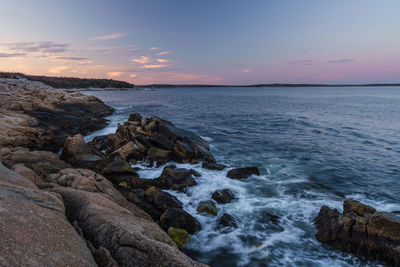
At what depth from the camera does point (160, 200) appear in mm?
11094

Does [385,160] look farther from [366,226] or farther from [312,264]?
[312,264]

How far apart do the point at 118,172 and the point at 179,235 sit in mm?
6666

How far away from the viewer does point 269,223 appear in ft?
35.8

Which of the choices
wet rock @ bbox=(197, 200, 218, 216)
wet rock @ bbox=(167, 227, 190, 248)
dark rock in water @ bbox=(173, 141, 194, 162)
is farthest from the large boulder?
dark rock in water @ bbox=(173, 141, 194, 162)

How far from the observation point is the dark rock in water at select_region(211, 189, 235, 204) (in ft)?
41.5

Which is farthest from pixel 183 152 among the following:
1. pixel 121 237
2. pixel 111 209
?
pixel 121 237

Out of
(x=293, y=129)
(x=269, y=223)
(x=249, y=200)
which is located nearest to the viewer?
(x=269, y=223)

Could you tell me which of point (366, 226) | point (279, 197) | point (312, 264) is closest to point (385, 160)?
point (279, 197)

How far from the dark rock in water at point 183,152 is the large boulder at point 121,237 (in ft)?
38.5

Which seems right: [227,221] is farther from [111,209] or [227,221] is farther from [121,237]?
[121,237]

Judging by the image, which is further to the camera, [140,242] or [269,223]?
[269,223]

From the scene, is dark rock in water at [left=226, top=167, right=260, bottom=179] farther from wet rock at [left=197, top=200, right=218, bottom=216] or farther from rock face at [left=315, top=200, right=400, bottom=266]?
rock face at [left=315, top=200, right=400, bottom=266]

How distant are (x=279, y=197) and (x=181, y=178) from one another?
6.11 meters

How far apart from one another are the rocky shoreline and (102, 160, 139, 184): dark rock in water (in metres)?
0.06
